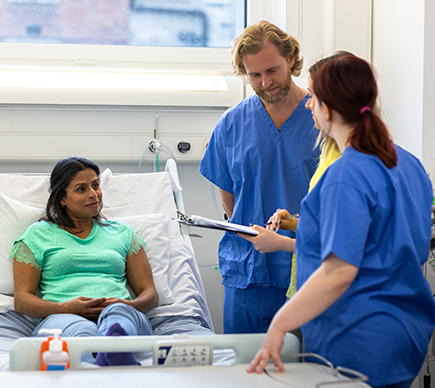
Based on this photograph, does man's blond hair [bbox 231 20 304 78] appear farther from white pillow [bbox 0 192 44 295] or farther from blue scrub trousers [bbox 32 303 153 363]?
white pillow [bbox 0 192 44 295]

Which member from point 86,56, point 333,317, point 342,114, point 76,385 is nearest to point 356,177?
point 342,114

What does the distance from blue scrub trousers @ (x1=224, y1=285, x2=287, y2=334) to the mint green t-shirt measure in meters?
0.44

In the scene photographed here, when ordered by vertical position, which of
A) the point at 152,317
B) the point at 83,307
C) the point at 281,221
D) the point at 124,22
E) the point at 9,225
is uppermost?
the point at 124,22

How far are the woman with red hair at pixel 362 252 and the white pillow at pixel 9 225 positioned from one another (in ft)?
4.11

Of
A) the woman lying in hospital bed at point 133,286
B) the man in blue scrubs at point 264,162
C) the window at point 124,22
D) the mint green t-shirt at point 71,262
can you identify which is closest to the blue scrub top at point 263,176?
the man in blue scrubs at point 264,162

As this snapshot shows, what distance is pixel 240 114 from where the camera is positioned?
1712 millimetres

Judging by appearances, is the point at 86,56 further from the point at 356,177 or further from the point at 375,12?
the point at 356,177

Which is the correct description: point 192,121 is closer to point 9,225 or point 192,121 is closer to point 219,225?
point 9,225

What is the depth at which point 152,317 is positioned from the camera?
1.83m

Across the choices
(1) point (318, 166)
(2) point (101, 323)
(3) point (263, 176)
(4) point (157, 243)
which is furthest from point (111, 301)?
(1) point (318, 166)

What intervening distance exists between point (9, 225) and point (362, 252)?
1562 mm

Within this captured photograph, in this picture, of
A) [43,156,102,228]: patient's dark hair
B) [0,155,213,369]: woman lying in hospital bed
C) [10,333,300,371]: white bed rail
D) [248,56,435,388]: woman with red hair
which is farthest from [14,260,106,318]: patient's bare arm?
[248,56,435,388]: woman with red hair

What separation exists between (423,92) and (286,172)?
0.80 meters

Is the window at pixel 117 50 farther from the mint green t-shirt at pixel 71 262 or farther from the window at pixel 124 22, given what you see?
the mint green t-shirt at pixel 71 262
